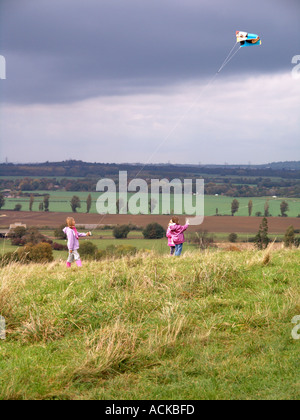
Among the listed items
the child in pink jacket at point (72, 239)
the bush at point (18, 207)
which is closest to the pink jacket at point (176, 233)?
the child in pink jacket at point (72, 239)

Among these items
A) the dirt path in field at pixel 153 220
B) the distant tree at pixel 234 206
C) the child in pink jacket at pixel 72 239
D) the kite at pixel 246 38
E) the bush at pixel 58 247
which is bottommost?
the bush at pixel 58 247

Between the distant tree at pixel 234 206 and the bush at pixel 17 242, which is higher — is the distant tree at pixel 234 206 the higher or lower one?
the higher one

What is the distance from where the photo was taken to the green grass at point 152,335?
4.71 meters

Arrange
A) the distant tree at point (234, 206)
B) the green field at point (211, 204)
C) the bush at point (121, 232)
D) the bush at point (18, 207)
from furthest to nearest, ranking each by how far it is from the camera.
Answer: the distant tree at point (234, 206), the bush at point (18, 207), the green field at point (211, 204), the bush at point (121, 232)

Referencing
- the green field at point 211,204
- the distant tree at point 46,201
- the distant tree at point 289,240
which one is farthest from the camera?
the distant tree at point 46,201

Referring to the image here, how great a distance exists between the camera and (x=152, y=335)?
5.80m

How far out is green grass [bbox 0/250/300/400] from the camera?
15.5 ft

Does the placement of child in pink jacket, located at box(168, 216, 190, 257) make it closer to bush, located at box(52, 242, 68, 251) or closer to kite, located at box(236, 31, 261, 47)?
kite, located at box(236, 31, 261, 47)

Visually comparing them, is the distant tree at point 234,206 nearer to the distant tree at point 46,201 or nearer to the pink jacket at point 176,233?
the distant tree at point 46,201

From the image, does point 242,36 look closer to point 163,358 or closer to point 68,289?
point 68,289

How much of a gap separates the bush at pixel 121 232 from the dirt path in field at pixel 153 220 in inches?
69.6

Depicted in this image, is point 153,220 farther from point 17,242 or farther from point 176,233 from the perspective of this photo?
point 176,233

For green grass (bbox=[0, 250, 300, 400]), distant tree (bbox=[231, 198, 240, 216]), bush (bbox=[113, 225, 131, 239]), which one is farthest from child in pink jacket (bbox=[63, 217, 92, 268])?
distant tree (bbox=[231, 198, 240, 216])
